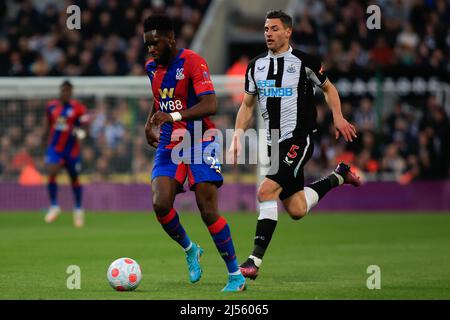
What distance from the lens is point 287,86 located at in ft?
33.5

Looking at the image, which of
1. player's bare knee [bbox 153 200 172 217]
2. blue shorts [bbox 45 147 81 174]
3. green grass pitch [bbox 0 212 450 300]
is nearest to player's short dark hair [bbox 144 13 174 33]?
player's bare knee [bbox 153 200 172 217]

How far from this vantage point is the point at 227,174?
77.7ft

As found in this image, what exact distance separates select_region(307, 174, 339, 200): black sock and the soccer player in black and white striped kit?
20.8 inches

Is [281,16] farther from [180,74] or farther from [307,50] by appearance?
[307,50]

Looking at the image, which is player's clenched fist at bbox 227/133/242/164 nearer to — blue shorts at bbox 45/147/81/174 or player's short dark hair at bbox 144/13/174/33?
player's short dark hair at bbox 144/13/174/33

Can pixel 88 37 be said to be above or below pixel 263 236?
above

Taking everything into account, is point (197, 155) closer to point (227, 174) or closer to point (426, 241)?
point (426, 241)

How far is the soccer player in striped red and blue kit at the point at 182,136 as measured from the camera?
923cm

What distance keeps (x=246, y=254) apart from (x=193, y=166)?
13.0 ft

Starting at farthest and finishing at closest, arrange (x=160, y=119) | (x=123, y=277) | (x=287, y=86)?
(x=287, y=86) < (x=123, y=277) < (x=160, y=119)

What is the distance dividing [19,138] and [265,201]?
592 inches

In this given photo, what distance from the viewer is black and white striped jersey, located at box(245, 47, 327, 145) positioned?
1020 centimetres

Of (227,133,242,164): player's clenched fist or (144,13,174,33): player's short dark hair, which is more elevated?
(144,13,174,33): player's short dark hair

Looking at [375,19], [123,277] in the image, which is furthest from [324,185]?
[375,19]
